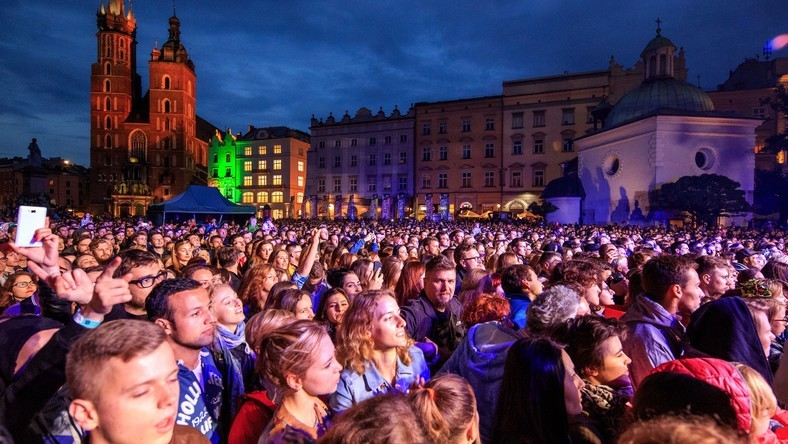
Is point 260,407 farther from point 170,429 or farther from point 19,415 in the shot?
point 19,415

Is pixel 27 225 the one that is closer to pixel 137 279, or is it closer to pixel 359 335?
pixel 137 279

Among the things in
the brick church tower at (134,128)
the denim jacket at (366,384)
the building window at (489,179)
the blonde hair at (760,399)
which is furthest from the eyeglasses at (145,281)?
the brick church tower at (134,128)

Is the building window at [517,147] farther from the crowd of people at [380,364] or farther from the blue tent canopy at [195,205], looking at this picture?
the crowd of people at [380,364]

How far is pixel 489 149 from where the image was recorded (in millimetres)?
51312

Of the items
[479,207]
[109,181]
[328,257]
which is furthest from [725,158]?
[109,181]

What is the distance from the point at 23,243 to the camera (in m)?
2.62

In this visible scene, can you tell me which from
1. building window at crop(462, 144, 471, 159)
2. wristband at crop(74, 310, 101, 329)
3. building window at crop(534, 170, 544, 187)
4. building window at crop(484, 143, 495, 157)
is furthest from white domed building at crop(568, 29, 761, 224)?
wristband at crop(74, 310, 101, 329)

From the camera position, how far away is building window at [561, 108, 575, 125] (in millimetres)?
47500

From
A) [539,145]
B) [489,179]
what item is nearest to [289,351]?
[539,145]

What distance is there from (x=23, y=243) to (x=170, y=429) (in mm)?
1693

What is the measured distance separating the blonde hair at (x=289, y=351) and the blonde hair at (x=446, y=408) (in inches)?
28.1

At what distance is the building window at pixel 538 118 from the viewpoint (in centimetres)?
4850

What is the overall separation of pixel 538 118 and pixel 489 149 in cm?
646

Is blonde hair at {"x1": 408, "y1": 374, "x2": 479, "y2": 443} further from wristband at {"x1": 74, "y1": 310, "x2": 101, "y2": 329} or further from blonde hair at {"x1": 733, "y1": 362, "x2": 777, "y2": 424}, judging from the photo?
wristband at {"x1": 74, "y1": 310, "x2": 101, "y2": 329}
